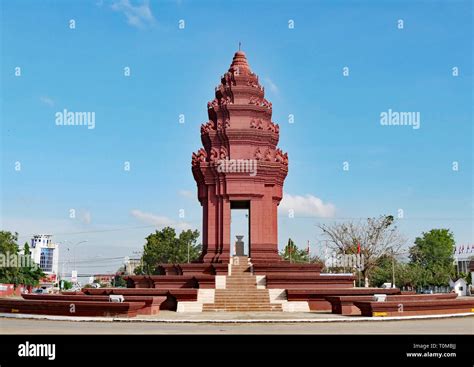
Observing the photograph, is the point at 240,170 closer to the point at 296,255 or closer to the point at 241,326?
the point at 241,326

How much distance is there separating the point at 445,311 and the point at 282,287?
8763 millimetres

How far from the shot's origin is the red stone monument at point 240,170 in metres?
34.7

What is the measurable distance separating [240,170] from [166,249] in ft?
205

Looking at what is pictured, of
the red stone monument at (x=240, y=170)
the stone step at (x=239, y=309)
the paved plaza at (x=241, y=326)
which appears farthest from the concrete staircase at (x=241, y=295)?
the paved plaza at (x=241, y=326)

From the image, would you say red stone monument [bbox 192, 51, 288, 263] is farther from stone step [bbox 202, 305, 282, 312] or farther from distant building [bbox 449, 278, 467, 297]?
distant building [bbox 449, 278, 467, 297]

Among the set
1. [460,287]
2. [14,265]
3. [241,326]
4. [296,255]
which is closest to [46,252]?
[14,265]

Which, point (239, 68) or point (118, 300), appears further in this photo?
point (239, 68)

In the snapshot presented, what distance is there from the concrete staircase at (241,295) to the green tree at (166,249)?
6199 cm

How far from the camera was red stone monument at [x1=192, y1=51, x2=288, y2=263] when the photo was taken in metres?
34.7

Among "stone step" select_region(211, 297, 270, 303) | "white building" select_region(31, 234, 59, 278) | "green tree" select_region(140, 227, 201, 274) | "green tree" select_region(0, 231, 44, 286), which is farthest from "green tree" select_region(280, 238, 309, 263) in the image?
"white building" select_region(31, 234, 59, 278)

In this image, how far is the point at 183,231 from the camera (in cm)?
9881

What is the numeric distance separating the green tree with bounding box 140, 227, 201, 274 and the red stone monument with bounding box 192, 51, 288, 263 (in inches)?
2343
